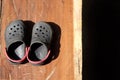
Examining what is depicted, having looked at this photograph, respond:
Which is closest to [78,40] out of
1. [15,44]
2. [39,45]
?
[39,45]

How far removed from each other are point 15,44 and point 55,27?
0.25 metres

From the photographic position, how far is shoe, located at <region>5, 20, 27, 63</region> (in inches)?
70.6

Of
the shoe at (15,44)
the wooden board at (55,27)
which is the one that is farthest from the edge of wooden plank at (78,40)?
the shoe at (15,44)

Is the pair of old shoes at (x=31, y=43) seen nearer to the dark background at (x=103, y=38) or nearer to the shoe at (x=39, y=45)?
the shoe at (x=39, y=45)

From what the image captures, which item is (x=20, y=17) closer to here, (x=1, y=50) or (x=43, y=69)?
(x=1, y=50)

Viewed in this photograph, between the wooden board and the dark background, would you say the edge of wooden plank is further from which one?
the dark background

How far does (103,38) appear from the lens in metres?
2.03

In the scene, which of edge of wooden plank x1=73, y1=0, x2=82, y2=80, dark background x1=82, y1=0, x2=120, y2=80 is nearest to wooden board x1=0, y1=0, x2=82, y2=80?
edge of wooden plank x1=73, y1=0, x2=82, y2=80

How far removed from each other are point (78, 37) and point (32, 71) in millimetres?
351

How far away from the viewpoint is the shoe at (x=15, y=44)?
1.79 m

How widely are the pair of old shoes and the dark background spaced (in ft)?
0.76

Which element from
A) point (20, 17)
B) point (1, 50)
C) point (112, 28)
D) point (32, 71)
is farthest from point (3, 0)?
point (112, 28)

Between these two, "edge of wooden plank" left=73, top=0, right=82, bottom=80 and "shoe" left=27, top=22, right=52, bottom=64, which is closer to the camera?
Result: "edge of wooden plank" left=73, top=0, right=82, bottom=80

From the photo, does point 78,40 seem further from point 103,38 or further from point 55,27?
point 103,38
